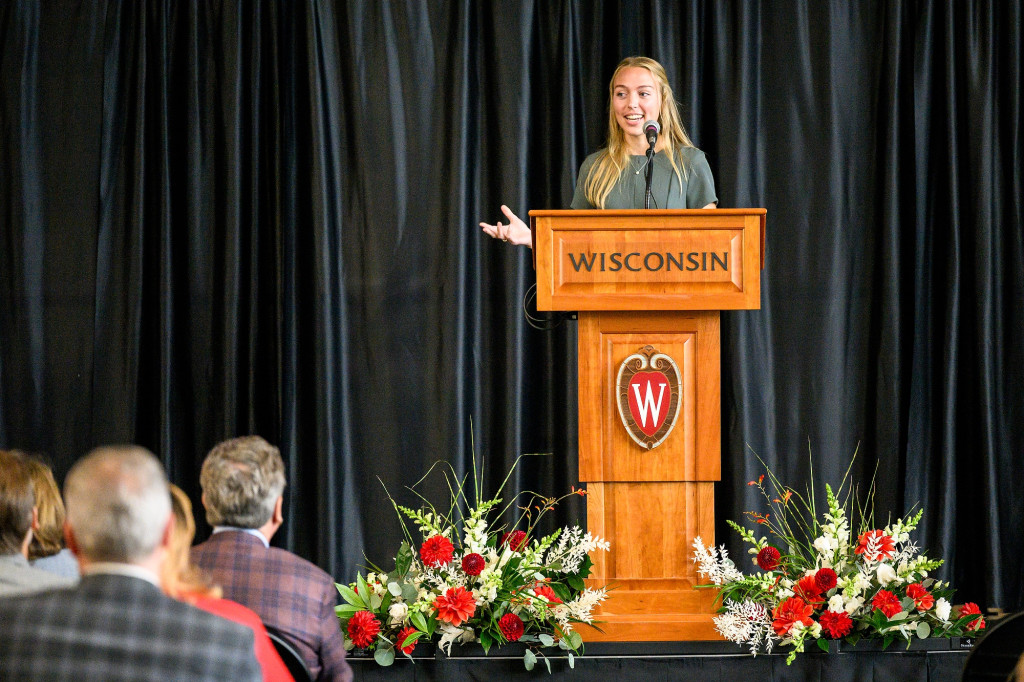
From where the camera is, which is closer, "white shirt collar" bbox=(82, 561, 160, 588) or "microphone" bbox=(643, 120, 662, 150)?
"white shirt collar" bbox=(82, 561, 160, 588)

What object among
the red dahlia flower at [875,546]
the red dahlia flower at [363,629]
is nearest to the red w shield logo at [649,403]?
the red dahlia flower at [875,546]

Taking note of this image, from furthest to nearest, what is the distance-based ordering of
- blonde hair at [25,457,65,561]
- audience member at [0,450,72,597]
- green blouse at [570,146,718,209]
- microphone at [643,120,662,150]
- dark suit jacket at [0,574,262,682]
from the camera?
green blouse at [570,146,718,209]
microphone at [643,120,662,150]
blonde hair at [25,457,65,561]
audience member at [0,450,72,597]
dark suit jacket at [0,574,262,682]

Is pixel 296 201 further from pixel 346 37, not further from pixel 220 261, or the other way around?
pixel 346 37

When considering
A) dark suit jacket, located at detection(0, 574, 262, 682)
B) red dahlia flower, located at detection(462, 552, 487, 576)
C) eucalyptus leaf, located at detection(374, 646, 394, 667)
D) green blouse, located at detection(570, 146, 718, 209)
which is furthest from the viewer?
green blouse, located at detection(570, 146, 718, 209)

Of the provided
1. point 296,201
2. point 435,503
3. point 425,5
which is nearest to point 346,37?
point 425,5

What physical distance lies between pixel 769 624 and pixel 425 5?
329 cm

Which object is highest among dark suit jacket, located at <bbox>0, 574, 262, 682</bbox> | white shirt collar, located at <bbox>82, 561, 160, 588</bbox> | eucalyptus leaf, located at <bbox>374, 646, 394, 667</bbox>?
white shirt collar, located at <bbox>82, 561, 160, 588</bbox>

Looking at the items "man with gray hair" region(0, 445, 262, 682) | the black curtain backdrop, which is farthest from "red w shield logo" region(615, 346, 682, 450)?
the black curtain backdrop

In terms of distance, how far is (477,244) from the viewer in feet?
16.1

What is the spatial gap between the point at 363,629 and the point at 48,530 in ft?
2.88

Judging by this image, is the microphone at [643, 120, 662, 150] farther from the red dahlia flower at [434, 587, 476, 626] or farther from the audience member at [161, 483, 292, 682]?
the audience member at [161, 483, 292, 682]

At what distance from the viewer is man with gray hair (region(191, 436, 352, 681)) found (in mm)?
2094

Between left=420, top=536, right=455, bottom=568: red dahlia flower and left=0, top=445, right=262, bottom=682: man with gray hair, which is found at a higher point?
left=0, top=445, right=262, bottom=682: man with gray hair

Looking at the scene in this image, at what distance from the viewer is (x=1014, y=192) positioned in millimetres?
4762
